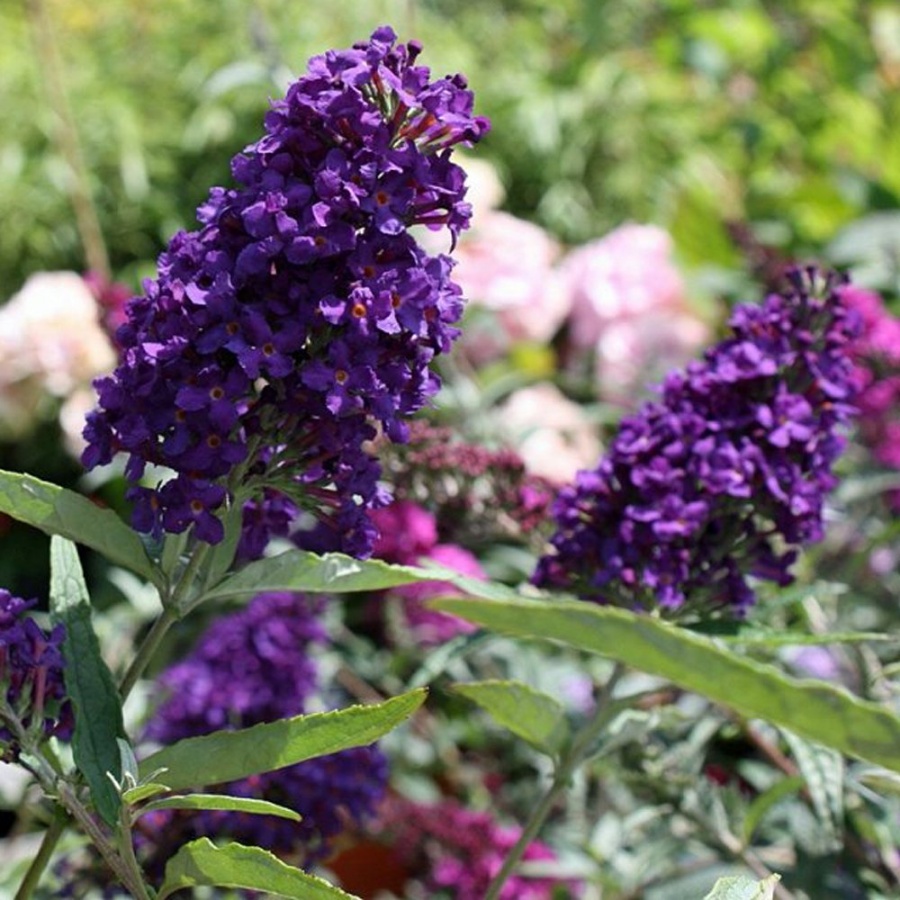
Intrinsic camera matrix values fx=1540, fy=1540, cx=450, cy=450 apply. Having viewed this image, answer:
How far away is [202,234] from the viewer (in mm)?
1025

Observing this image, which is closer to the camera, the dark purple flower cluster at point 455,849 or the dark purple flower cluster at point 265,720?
the dark purple flower cluster at point 265,720

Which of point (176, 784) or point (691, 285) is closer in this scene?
point (176, 784)

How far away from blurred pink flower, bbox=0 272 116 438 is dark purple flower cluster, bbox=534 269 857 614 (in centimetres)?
138

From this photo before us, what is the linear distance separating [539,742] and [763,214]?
2803 millimetres

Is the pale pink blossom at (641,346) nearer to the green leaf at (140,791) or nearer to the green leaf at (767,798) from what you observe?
the green leaf at (767,798)

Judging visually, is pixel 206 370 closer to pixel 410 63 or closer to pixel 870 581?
pixel 410 63

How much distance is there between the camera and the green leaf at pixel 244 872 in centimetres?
90

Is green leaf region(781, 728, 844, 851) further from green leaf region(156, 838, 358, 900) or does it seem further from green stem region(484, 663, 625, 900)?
green leaf region(156, 838, 358, 900)

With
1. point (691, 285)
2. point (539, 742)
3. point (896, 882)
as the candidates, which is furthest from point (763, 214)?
point (539, 742)

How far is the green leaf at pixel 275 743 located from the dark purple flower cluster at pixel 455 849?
954 mm

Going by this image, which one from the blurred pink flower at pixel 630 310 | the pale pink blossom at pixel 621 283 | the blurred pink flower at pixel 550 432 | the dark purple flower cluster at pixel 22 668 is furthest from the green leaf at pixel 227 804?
the pale pink blossom at pixel 621 283

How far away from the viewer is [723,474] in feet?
4.15

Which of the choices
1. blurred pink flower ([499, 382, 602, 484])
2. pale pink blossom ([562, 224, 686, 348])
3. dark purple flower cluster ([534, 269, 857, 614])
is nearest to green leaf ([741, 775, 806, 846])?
dark purple flower cluster ([534, 269, 857, 614])

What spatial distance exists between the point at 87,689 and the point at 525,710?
34 cm
